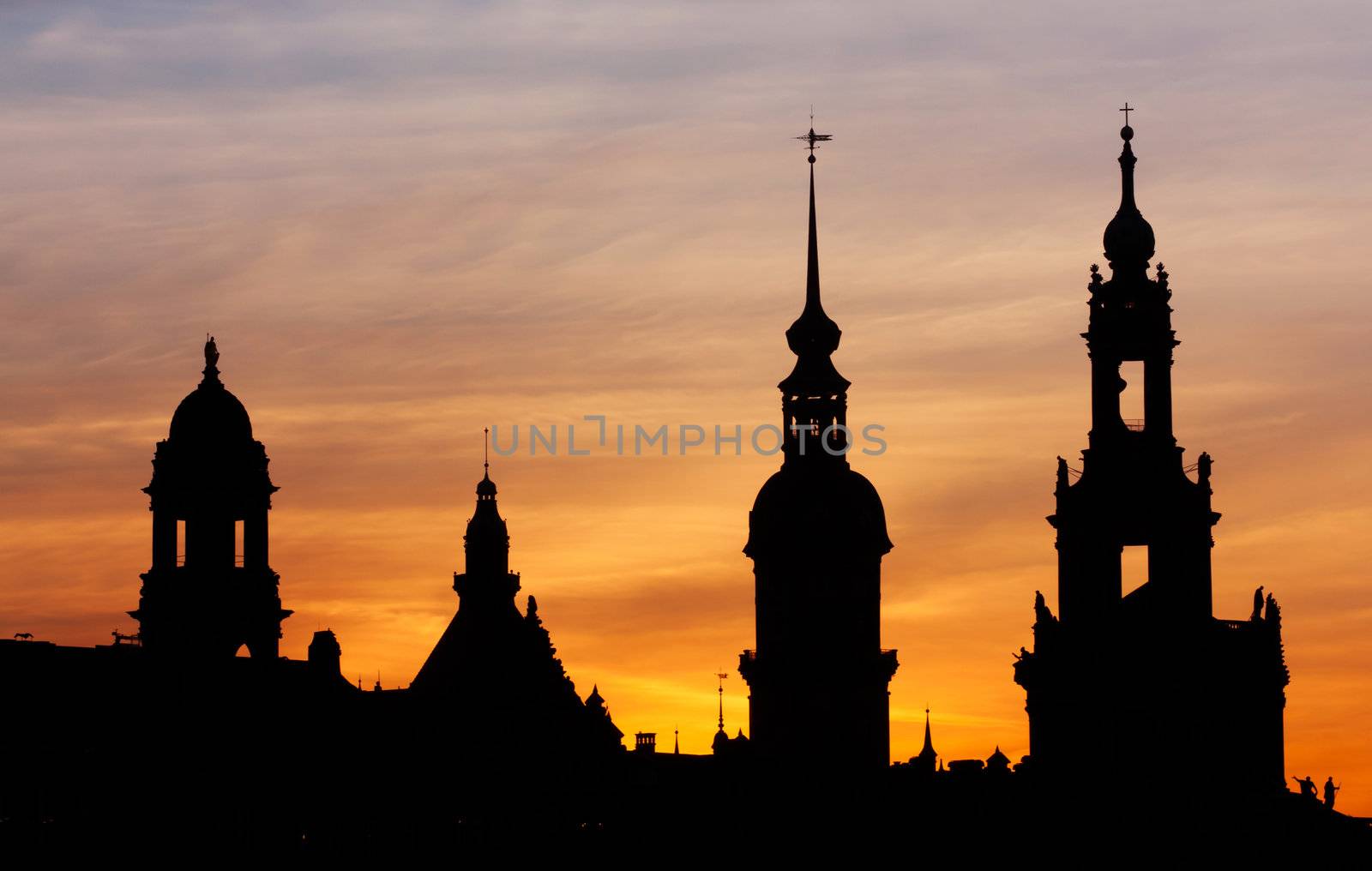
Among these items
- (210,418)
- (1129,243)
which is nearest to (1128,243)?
(1129,243)

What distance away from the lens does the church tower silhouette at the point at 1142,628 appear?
632 feet

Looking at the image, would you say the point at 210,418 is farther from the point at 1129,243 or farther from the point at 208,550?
the point at 1129,243

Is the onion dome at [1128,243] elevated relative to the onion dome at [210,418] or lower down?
elevated

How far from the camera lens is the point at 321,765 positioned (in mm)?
190250

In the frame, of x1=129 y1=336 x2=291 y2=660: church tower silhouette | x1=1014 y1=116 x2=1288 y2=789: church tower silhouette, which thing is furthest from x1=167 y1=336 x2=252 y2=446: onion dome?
x1=1014 y1=116 x2=1288 y2=789: church tower silhouette

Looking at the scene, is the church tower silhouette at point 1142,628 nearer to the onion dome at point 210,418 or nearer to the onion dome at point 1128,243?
the onion dome at point 1128,243

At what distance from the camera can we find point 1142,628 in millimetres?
193000

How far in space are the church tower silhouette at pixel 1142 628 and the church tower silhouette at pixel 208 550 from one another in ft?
102

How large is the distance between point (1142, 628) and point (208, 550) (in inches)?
1470

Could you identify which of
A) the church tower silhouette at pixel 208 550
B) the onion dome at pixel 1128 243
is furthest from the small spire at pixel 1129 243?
the church tower silhouette at pixel 208 550

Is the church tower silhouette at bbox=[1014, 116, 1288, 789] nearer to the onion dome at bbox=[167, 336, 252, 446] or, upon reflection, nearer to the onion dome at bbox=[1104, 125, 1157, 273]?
the onion dome at bbox=[1104, 125, 1157, 273]

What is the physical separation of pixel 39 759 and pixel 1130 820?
45393mm

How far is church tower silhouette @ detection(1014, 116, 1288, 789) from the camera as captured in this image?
193m

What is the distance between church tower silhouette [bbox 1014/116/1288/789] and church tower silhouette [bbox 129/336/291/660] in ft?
102
